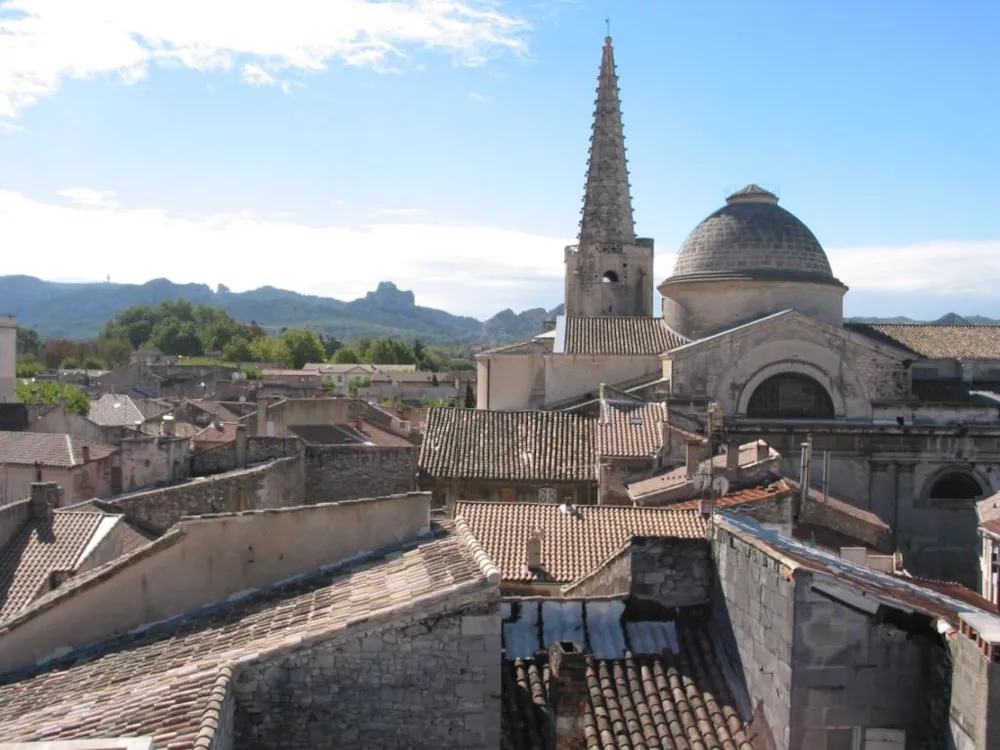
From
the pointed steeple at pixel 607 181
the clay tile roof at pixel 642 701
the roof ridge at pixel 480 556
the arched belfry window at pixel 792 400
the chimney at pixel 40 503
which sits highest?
the pointed steeple at pixel 607 181

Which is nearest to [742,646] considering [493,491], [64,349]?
[493,491]

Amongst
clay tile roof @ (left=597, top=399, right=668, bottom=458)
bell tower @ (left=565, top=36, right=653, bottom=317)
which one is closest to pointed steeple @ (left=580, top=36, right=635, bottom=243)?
bell tower @ (left=565, top=36, right=653, bottom=317)

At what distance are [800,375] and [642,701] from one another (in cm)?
2157

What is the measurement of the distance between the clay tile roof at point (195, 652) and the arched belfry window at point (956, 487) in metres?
22.1

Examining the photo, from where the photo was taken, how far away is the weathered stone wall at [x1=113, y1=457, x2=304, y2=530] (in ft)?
64.9

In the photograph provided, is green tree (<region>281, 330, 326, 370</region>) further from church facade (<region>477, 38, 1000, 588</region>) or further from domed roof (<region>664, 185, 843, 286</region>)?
domed roof (<region>664, 185, 843, 286</region>)

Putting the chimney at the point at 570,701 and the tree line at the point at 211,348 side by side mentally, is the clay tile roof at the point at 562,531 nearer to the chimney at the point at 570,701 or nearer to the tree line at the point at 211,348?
the chimney at the point at 570,701

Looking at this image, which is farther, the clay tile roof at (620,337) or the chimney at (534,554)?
the clay tile roof at (620,337)

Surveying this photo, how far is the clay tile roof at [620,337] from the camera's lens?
32656mm

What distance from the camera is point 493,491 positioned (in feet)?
86.9

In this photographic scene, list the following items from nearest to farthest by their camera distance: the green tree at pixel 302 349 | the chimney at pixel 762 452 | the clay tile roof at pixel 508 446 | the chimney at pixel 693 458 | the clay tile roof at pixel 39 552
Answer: the clay tile roof at pixel 39 552, the chimney at pixel 762 452, the chimney at pixel 693 458, the clay tile roof at pixel 508 446, the green tree at pixel 302 349

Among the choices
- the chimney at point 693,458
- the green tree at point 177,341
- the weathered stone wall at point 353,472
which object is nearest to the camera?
the chimney at point 693,458

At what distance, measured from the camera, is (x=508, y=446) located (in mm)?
27828

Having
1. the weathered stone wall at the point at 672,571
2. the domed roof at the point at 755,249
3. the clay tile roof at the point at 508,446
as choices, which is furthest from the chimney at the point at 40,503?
the domed roof at the point at 755,249
